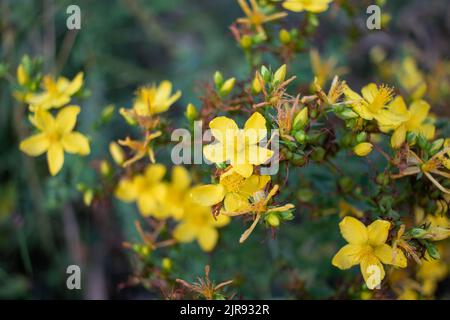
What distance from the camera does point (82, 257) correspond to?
2699 millimetres

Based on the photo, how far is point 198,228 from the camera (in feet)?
7.77

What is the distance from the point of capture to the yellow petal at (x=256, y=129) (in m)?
1.53

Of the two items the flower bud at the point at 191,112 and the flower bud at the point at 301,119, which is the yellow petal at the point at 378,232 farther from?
the flower bud at the point at 191,112

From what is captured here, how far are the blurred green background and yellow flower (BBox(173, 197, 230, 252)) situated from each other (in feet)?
0.19

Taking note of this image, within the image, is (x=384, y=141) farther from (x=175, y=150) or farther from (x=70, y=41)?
(x=70, y=41)

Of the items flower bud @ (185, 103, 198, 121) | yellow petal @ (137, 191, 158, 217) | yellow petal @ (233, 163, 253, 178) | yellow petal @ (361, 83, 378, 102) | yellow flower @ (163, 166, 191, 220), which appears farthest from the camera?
yellow flower @ (163, 166, 191, 220)

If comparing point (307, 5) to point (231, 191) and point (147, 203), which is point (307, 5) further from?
point (147, 203)

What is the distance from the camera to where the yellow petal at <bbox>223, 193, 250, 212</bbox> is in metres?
1.53

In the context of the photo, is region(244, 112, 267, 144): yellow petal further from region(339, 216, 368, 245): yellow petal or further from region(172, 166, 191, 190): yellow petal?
region(172, 166, 191, 190): yellow petal

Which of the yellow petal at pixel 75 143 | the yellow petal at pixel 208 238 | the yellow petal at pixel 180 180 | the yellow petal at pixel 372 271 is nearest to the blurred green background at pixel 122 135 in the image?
the yellow petal at pixel 208 238

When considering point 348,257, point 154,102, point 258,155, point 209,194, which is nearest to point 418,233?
point 348,257

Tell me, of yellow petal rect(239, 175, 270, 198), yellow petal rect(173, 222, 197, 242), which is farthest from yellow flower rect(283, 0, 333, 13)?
yellow petal rect(173, 222, 197, 242)

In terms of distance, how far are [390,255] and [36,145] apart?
1.31 meters
